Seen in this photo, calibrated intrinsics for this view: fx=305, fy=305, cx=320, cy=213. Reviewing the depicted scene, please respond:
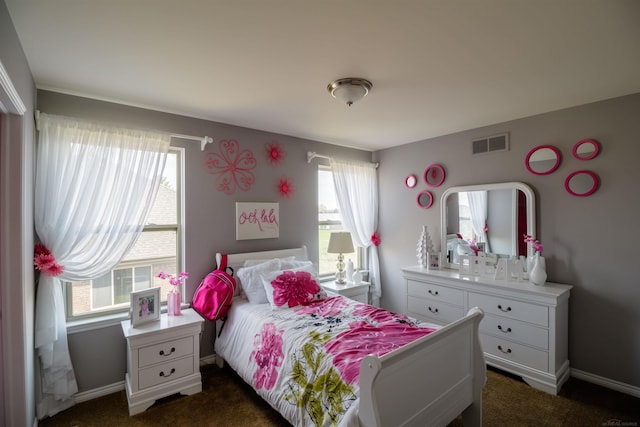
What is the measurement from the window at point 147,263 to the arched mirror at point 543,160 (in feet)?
11.2

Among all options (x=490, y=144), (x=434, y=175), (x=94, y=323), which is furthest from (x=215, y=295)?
(x=490, y=144)

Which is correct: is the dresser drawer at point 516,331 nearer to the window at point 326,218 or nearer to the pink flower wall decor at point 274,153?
the window at point 326,218

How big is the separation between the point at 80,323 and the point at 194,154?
1677 millimetres

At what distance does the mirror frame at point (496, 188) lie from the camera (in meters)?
2.96

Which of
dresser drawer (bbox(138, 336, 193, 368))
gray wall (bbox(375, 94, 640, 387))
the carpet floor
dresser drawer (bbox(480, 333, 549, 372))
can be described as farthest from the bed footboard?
dresser drawer (bbox(138, 336, 193, 368))

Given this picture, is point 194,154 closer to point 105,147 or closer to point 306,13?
point 105,147

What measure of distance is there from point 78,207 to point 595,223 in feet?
13.9

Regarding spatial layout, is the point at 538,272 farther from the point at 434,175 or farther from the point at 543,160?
the point at 434,175

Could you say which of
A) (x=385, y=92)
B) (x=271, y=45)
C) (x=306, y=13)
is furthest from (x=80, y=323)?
(x=385, y=92)

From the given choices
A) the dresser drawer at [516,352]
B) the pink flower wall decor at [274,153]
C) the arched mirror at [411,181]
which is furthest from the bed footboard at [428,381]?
the pink flower wall decor at [274,153]

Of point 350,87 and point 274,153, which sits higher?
point 350,87

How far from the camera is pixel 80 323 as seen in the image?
7.89ft

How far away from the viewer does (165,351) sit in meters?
2.39

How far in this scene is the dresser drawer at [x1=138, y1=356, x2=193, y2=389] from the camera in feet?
7.55
